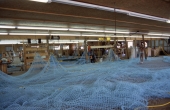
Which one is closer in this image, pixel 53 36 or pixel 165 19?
pixel 165 19

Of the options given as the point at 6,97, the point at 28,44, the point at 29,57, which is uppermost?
the point at 28,44

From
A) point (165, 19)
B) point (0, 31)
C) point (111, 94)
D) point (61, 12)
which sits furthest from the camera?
point (0, 31)

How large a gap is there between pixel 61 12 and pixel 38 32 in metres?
3.76

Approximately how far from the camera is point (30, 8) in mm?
4164

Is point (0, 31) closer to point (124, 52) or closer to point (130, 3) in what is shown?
point (130, 3)

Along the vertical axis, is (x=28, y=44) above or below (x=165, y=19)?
below

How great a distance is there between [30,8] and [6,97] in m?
2.96

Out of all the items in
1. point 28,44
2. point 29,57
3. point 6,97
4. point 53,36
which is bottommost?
point 6,97

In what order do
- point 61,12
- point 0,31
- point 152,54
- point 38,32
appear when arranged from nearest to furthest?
point 61,12 < point 0,31 < point 38,32 < point 152,54

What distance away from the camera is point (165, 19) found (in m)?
6.18

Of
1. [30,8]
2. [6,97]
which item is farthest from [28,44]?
[6,97]

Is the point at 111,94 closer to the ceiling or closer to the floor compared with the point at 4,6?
closer to the floor

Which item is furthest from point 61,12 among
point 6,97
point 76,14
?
point 6,97

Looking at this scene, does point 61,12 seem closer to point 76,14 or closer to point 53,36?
point 76,14
